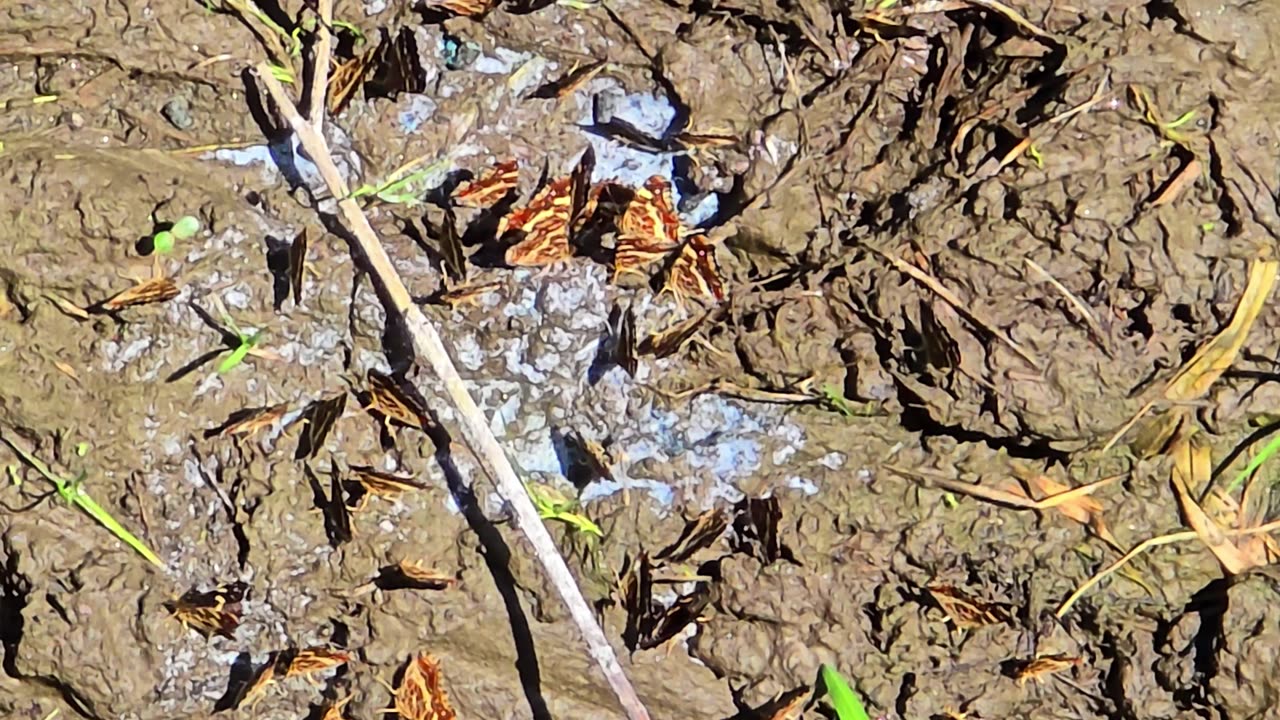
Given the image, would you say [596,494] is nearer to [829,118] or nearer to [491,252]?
[491,252]

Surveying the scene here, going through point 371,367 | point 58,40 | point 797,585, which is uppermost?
point 58,40

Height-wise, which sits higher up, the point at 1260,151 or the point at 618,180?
the point at 1260,151

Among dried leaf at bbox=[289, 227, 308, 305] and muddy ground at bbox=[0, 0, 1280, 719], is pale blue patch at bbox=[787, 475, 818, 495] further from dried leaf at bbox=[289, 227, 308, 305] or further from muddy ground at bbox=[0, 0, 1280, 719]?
dried leaf at bbox=[289, 227, 308, 305]

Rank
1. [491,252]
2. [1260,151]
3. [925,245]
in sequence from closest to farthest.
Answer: [1260,151] < [925,245] < [491,252]

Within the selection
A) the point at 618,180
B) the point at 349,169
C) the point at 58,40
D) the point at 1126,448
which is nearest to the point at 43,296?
the point at 58,40

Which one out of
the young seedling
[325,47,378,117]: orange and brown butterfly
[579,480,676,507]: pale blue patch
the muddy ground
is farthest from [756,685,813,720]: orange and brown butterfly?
[325,47,378,117]: orange and brown butterfly

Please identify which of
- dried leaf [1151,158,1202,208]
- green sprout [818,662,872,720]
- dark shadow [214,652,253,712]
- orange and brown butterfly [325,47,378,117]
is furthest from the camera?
dark shadow [214,652,253,712]
